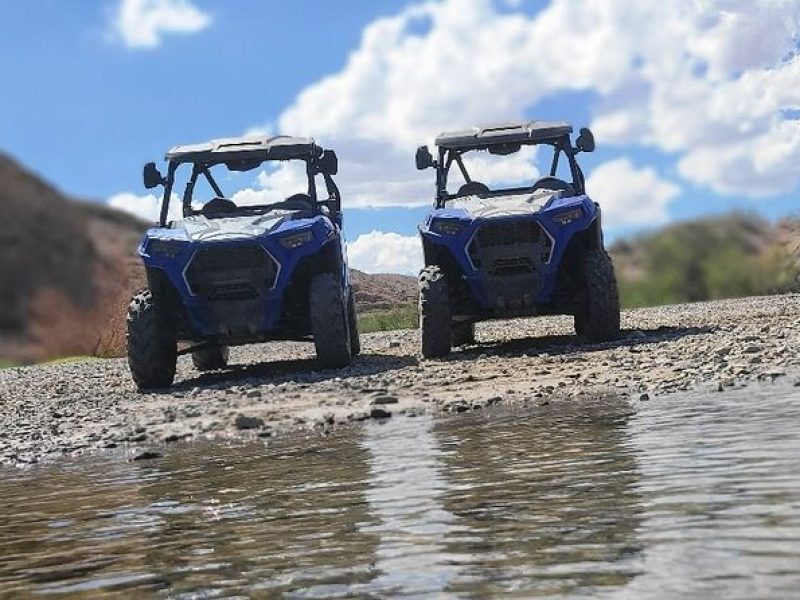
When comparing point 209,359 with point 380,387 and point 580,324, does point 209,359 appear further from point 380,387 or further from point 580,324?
point 380,387

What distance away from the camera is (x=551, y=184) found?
32.2 ft

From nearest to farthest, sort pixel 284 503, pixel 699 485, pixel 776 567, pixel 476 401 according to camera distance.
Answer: pixel 776 567, pixel 699 485, pixel 284 503, pixel 476 401

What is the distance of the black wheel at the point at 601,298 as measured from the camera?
8.49 metres

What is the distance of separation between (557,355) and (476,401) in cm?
243

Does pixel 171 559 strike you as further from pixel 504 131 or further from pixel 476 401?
pixel 504 131

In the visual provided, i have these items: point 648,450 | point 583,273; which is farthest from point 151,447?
point 583,273

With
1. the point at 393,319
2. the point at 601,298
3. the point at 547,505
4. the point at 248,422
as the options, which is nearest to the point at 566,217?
the point at 601,298

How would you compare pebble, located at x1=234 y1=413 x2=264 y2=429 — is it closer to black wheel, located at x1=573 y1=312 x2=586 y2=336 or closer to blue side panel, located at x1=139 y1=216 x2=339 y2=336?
blue side panel, located at x1=139 y1=216 x2=339 y2=336

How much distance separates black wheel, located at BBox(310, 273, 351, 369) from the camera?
8.21 metres

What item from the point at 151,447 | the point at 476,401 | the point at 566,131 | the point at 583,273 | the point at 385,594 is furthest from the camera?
the point at 566,131

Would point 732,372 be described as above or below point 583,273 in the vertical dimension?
below

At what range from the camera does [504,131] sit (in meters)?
10.0

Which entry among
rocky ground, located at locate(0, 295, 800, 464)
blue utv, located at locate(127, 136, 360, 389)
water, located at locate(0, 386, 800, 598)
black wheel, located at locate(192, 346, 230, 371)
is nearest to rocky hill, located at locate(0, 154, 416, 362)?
water, located at locate(0, 386, 800, 598)

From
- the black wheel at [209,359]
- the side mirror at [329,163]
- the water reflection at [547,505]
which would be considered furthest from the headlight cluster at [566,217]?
the water reflection at [547,505]
